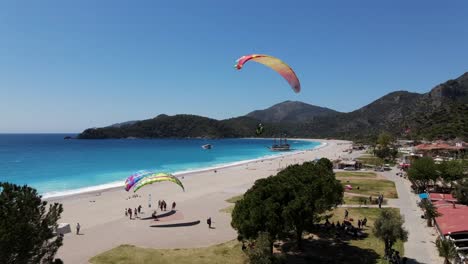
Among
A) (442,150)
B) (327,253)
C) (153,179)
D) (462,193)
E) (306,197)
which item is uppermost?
(306,197)

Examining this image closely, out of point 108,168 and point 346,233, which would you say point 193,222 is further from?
point 108,168

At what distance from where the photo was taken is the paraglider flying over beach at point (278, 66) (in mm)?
18703

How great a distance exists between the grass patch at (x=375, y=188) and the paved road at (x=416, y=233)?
5.03 feet

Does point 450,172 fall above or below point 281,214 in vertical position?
below

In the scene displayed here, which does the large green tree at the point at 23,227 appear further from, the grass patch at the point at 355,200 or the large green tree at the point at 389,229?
the grass patch at the point at 355,200

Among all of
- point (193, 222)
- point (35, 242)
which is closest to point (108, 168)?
point (193, 222)

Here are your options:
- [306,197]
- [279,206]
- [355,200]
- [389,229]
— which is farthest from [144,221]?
[355,200]

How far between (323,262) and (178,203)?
70.5ft

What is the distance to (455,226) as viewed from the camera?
2156 centimetres

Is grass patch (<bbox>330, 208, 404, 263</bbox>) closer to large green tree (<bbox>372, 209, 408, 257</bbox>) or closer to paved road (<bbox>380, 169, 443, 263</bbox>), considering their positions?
paved road (<bbox>380, 169, 443, 263</bbox>)

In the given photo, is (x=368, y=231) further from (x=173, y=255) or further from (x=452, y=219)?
(x=173, y=255)

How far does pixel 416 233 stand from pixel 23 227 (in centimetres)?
2303

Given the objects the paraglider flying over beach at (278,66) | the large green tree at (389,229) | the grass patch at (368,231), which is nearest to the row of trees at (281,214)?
the large green tree at (389,229)

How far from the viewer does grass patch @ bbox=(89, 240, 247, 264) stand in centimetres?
1959
